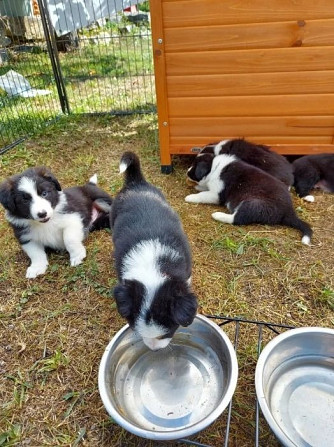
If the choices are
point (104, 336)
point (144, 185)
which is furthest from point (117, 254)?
point (144, 185)

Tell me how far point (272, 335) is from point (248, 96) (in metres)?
2.70

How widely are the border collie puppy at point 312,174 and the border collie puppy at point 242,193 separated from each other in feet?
1.91

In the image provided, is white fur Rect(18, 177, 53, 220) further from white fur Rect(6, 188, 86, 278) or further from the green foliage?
the green foliage

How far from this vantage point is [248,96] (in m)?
4.02

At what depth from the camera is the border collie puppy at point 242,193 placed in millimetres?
3404

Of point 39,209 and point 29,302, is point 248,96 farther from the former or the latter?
point 29,302

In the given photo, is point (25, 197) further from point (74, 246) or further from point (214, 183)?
point (214, 183)

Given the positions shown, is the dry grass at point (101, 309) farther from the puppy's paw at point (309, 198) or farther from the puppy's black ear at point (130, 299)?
the puppy's black ear at point (130, 299)

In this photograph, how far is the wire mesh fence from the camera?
20.9 ft

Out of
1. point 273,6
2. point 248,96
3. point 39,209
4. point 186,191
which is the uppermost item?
point 273,6

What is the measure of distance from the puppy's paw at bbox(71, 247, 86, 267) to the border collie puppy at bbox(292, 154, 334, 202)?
245 cm

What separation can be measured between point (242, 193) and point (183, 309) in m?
2.15

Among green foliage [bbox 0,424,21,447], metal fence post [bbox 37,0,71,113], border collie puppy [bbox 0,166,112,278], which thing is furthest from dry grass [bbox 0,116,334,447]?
metal fence post [bbox 37,0,71,113]

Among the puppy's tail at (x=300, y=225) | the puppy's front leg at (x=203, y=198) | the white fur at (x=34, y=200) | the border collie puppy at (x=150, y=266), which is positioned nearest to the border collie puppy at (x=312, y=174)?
the puppy's tail at (x=300, y=225)
